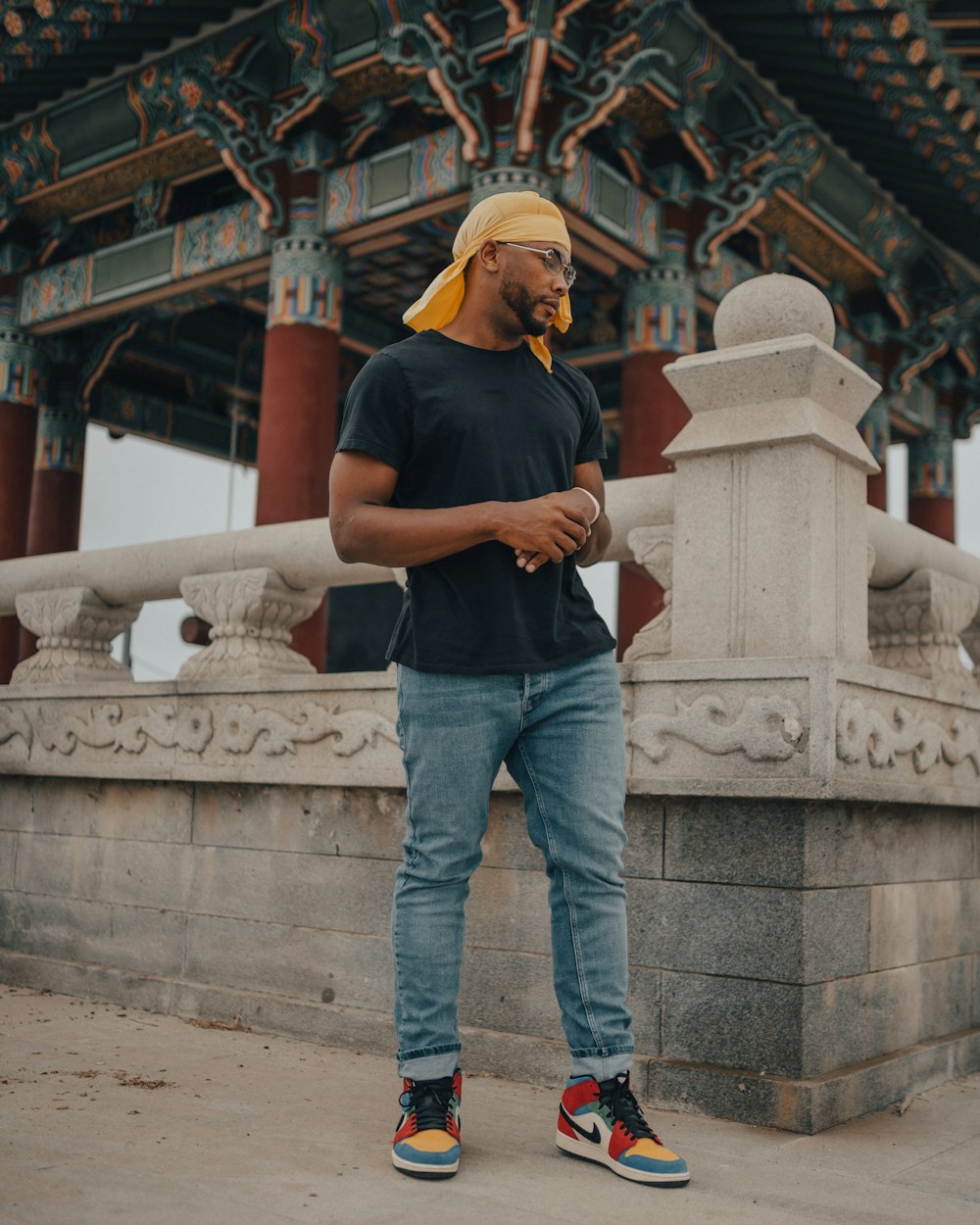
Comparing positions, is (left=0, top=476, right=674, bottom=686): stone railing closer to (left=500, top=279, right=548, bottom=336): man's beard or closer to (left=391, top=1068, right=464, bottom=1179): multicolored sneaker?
(left=500, top=279, right=548, bottom=336): man's beard

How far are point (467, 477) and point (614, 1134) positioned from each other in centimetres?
132

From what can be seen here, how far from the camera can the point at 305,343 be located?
1005 centimetres

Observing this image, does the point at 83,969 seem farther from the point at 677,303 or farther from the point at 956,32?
the point at 956,32

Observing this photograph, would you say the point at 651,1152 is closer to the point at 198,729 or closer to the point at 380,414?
the point at 380,414

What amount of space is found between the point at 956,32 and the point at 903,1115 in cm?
816

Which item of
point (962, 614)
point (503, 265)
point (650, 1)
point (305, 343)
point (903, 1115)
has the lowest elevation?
point (903, 1115)

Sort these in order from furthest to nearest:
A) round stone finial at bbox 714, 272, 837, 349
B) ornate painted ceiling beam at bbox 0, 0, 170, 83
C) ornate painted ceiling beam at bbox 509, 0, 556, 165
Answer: ornate painted ceiling beam at bbox 0, 0, 170, 83
ornate painted ceiling beam at bbox 509, 0, 556, 165
round stone finial at bbox 714, 272, 837, 349

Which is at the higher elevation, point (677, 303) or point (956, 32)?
point (956, 32)

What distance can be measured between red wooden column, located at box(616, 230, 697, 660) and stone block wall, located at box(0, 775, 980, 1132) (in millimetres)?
6057

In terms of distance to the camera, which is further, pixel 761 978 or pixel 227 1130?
pixel 761 978

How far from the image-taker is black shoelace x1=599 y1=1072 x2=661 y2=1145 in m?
2.46

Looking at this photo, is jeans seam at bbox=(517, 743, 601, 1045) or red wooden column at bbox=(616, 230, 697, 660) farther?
red wooden column at bbox=(616, 230, 697, 660)

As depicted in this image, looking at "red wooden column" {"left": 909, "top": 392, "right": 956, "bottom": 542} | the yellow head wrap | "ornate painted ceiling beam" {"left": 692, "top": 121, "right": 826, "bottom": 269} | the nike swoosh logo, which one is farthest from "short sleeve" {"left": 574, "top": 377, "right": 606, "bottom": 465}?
"red wooden column" {"left": 909, "top": 392, "right": 956, "bottom": 542}

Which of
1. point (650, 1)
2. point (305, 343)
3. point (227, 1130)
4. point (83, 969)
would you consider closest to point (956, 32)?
point (650, 1)
